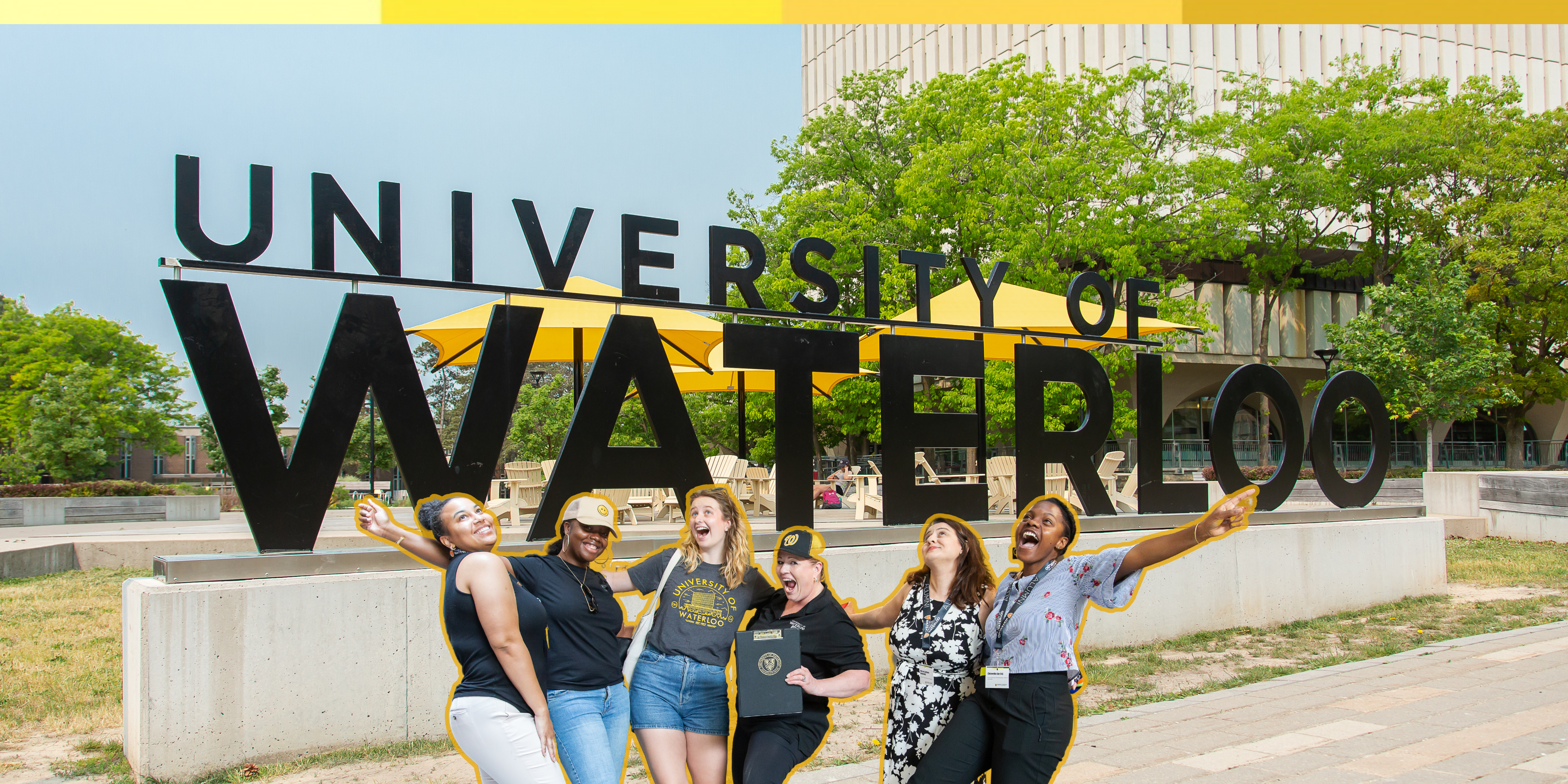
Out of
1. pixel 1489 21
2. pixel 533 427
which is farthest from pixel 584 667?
pixel 533 427

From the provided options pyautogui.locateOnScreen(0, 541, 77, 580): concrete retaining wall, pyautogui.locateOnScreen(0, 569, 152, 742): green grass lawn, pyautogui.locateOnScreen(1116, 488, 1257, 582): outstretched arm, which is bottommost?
pyautogui.locateOnScreen(0, 569, 152, 742): green grass lawn

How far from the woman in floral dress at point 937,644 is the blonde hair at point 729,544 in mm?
439

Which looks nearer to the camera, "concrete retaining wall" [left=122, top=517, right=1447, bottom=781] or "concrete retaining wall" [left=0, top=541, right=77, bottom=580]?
"concrete retaining wall" [left=122, top=517, right=1447, bottom=781]

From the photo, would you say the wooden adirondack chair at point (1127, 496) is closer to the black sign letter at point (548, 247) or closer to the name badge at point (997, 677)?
the black sign letter at point (548, 247)

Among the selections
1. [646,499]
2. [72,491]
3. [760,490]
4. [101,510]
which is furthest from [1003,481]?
[72,491]

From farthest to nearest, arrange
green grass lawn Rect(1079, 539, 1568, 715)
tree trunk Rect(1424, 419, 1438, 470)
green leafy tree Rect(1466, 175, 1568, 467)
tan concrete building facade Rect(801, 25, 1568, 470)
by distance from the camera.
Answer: tan concrete building facade Rect(801, 25, 1568, 470), green leafy tree Rect(1466, 175, 1568, 467), tree trunk Rect(1424, 419, 1438, 470), green grass lawn Rect(1079, 539, 1568, 715)

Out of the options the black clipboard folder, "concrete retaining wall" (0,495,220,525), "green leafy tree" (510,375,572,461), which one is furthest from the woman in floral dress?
"green leafy tree" (510,375,572,461)

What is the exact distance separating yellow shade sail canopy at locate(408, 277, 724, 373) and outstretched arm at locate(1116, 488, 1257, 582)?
627 cm

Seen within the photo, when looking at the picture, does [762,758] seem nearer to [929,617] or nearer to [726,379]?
[929,617]

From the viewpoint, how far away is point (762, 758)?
317cm

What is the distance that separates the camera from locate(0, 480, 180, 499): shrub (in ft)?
78.9

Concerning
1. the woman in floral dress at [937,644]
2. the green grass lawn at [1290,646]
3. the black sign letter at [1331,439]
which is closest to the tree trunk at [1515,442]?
the green grass lawn at [1290,646]

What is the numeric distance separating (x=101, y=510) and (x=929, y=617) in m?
25.9

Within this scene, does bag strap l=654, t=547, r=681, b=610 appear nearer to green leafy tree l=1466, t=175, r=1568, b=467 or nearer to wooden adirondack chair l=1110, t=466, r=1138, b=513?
wooden adirondack chair l=1110, t=466, r=1138, b=513
